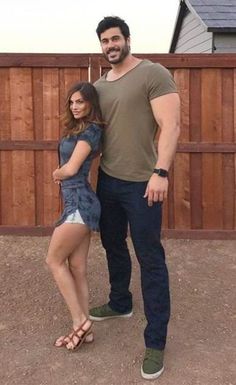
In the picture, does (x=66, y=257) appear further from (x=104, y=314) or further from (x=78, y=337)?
(x=104, y=314)

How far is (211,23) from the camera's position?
10625 mm

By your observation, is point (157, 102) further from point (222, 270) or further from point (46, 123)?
point (46, 123)

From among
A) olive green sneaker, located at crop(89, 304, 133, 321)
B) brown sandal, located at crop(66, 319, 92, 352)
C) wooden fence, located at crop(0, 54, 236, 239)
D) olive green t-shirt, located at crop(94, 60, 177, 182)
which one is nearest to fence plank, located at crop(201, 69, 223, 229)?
wooden fence, located at crop(0, 54, 236, 239)

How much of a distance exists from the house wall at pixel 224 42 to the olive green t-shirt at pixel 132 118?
8.13 meters

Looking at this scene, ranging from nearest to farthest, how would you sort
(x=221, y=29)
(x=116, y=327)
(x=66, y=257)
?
(x=66, y=257) → (x=116, y=327) → (x=221, y=29)

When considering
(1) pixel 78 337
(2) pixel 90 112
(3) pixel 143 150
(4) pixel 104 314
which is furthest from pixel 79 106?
(4) pixel 104 314

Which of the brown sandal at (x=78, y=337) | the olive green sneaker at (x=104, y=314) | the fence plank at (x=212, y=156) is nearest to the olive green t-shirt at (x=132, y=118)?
the brown sandal at (x=78, y=337)

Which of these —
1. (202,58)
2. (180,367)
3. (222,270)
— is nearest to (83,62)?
(202,58)

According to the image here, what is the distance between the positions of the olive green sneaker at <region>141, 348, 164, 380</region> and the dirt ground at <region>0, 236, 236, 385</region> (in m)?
0.04

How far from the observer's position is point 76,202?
10.3 feet

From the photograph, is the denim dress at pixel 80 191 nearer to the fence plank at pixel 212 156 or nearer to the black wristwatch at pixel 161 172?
the black wristwatch at pixel 161 172

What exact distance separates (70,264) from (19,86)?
2630mm

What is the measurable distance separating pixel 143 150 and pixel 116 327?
139 centimetres

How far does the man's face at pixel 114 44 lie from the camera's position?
2949 mm
